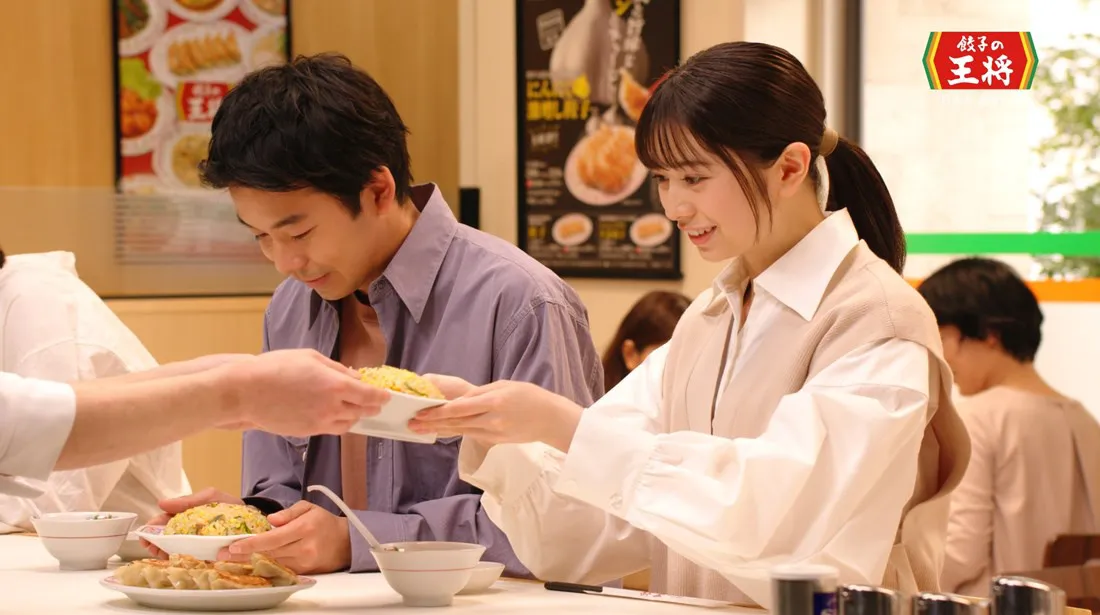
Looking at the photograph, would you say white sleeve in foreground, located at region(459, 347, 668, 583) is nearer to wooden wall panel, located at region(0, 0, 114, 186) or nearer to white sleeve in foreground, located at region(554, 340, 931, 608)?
white sleeve in foreground, located at region(554, 340, 931, 608)

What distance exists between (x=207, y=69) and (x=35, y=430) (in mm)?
4183

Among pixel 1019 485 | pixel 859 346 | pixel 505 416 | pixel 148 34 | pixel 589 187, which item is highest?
pixel 148 34

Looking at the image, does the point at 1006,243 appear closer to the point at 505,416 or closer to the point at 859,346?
the point at 859,346

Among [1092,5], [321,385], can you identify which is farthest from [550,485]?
[1092,5]

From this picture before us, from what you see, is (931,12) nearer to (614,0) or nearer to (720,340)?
(614,0)

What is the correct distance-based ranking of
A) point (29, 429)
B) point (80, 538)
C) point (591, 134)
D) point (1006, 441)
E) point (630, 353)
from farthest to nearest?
point (591, 134), point (630, 353), point (1006, 441), point (80, 538), point (29, 429)

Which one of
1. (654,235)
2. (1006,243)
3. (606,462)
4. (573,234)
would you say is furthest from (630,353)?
(606,462)

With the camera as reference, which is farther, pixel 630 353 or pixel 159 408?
pixel 630 353

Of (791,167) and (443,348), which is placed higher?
(791,167)

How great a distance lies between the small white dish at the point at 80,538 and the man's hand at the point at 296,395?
18.1 inches

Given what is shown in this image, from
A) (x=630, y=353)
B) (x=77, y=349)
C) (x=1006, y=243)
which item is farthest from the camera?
(x=1006, y=243)

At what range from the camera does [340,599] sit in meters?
2.07

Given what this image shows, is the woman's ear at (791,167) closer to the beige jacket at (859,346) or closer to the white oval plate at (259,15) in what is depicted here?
the beige jacket at (859,346)

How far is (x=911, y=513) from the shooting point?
2117 millimetres
